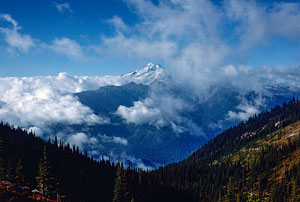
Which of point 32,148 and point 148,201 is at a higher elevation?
point 32,148

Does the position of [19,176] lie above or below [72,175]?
below

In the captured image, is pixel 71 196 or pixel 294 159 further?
pixel 294 159

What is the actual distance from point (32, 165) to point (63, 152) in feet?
153

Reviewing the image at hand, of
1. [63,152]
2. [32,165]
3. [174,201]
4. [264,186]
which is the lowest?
[174,201]

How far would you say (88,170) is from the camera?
166m

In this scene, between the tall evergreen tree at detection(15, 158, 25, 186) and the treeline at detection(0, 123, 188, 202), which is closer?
the tall evergreen tree at detection(15, 158, 25, 186)

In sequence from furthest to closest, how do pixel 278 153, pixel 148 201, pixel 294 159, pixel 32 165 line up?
pixel 278 153 < pixel 294 159 < pixel 148 201 < pixel 32 165

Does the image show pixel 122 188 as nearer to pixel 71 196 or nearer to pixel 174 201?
pixel 71 196

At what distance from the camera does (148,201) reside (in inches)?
5989

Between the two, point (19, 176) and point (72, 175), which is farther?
point (72, 175)

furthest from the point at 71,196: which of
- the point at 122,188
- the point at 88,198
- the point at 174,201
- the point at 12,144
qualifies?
the point at 174,201

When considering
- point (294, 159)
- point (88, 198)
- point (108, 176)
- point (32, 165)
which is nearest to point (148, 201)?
point (108, 176)

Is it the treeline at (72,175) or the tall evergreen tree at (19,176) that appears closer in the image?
the tall evergreen tree at (19,176)

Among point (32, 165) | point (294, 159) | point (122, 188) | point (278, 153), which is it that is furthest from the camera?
point (278, 153)
